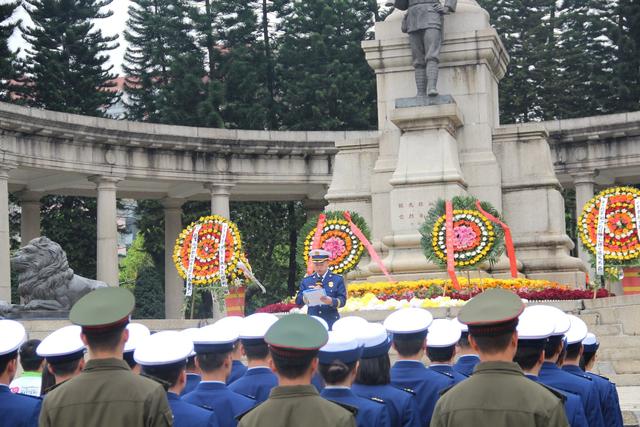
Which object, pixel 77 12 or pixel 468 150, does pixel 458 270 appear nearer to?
pixel 468 150

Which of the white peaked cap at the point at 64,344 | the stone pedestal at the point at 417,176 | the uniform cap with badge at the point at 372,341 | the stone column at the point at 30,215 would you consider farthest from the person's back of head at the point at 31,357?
the stone column at the point at 30,215

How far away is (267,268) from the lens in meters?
59.3

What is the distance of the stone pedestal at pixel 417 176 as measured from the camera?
89.4ft

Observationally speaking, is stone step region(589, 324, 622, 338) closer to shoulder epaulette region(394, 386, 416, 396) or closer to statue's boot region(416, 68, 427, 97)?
statue's boot region(416, 68, 427, 97)

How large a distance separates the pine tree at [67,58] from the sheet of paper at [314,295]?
41.7 metres

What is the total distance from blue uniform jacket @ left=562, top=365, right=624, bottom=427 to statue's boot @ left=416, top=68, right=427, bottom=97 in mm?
19552

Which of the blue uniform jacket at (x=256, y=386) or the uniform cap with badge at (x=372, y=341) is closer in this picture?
the uniform cap with badge at (x=372, y=341)

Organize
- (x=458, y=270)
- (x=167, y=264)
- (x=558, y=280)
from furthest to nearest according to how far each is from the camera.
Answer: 1. (x=167, y=264)
2. (x=558, y=280)
3. (x=458, y=270)

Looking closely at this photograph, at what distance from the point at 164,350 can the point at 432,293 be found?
16841 millimetres

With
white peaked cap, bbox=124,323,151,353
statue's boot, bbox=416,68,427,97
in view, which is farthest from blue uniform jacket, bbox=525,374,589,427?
statue's boot, bbox=416,68,427,97

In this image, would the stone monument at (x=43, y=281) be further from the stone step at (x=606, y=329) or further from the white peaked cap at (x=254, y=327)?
the white peaked cap at (x=254, y=327)

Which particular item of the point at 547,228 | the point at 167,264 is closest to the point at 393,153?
the point at 547,228

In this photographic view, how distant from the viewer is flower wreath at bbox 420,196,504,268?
79.9 ft

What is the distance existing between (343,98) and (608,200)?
34.0 metres
